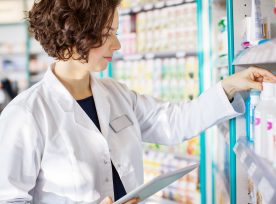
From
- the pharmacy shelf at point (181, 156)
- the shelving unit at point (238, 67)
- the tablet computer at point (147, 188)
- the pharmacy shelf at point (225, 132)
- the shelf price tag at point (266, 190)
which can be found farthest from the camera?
the pharmacy shelf at point (181, 156)

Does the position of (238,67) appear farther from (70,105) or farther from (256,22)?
(70,105)

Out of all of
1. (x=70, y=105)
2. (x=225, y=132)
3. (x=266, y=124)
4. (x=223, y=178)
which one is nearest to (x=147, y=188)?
(x=266, y=124)

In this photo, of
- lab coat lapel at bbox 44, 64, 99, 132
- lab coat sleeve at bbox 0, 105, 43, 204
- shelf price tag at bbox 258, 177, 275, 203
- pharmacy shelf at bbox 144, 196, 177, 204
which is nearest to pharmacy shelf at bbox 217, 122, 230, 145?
lab coat lapel at bbox 44, 64, 99, 132

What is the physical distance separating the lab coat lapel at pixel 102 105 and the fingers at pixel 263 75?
63 centimetres

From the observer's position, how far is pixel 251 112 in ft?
4.98

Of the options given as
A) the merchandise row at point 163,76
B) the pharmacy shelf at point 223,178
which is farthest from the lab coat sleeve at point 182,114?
the merchandise row at point 163,76

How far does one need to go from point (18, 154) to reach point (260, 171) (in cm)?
85

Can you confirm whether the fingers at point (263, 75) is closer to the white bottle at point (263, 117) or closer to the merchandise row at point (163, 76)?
the white bottle at point (263, 117)

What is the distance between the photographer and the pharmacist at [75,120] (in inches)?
55.6

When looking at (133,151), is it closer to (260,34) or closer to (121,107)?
(121,107)

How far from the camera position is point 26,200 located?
138 cm

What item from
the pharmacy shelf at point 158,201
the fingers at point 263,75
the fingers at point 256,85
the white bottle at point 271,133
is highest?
the fingers at point 263,75

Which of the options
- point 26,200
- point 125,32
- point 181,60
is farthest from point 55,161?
point 125,32

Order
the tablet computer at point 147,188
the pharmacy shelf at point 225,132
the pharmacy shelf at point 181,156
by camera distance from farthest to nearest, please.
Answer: the pharmacy shelf at point 181,156 < the pharmacy shelf at point 225,132 < the tablet computer at point 147,188
